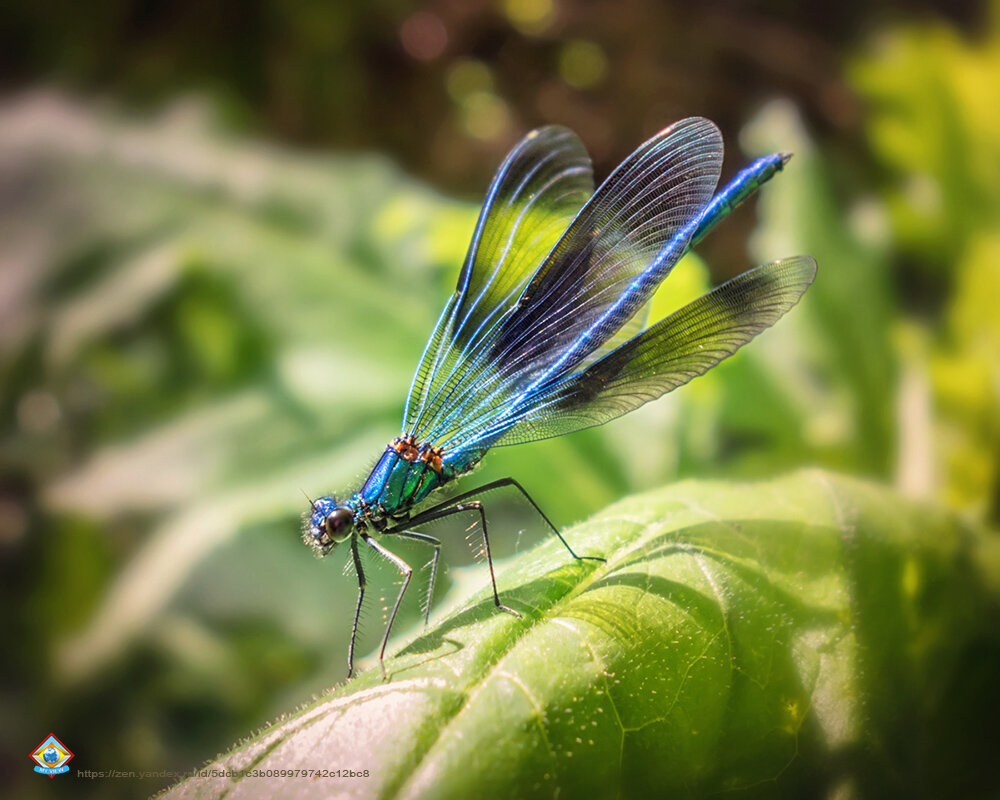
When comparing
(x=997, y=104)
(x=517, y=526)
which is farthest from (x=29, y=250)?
(x=997, y=104)

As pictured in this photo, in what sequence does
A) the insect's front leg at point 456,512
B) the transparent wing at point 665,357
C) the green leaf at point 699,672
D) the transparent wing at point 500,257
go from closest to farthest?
the green leaf at point 699,672 → the transparent wing at point 665,357 → the insect's front leg at point 456,512 → the transparent wing at point 500,257

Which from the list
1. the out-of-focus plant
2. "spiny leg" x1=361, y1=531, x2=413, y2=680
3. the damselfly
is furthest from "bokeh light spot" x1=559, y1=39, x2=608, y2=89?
"spiny leg" x1=361, y1=531, x2=413, y2=680

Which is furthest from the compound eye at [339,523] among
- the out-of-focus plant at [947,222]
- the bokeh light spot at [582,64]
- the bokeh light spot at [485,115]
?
the bokeh light spot at [582,64]

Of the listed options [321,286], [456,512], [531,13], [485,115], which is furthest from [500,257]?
[531,13]

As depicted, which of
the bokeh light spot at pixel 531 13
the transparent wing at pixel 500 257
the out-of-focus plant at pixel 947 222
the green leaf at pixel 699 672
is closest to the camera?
the green leaf at pixel 699 672

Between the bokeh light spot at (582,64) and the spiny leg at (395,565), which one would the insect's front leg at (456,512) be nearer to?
the spiny leg at (395,565)

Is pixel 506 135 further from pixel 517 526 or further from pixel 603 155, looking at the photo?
pixel 517 526

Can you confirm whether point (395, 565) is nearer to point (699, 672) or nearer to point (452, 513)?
point (452, 513)

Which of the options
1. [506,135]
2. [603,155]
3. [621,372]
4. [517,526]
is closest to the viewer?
[621,372]

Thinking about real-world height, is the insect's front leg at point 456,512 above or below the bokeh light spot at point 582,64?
below
